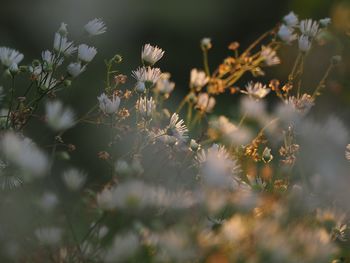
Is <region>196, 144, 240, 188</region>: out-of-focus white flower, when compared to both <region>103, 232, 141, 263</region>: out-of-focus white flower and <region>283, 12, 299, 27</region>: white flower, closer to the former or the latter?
<region>103, 232, 141, 263</region>: out-of-focus white flower

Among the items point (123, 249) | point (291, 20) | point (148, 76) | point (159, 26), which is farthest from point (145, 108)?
point (159, 26)

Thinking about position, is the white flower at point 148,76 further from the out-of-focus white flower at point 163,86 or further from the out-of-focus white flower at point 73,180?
the out-of-focus white flower at point 73,180

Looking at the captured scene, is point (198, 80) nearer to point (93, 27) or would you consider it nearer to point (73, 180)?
point (93, 27)

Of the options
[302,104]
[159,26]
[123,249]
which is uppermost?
[159,26]

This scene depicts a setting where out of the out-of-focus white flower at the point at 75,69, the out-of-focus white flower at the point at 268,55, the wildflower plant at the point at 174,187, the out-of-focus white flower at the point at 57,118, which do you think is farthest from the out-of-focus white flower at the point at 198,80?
the out-of-focus white flower at the point at 57,118

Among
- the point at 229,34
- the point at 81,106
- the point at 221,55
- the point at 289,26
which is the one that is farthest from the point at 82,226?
the point at 229,34

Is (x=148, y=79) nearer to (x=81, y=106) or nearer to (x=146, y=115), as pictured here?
(x=146, y=115)

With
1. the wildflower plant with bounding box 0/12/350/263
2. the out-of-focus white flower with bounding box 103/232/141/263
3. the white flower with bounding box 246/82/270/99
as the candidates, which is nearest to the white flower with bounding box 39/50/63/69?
the wildflower plant with bounding box 0/12/350/263
